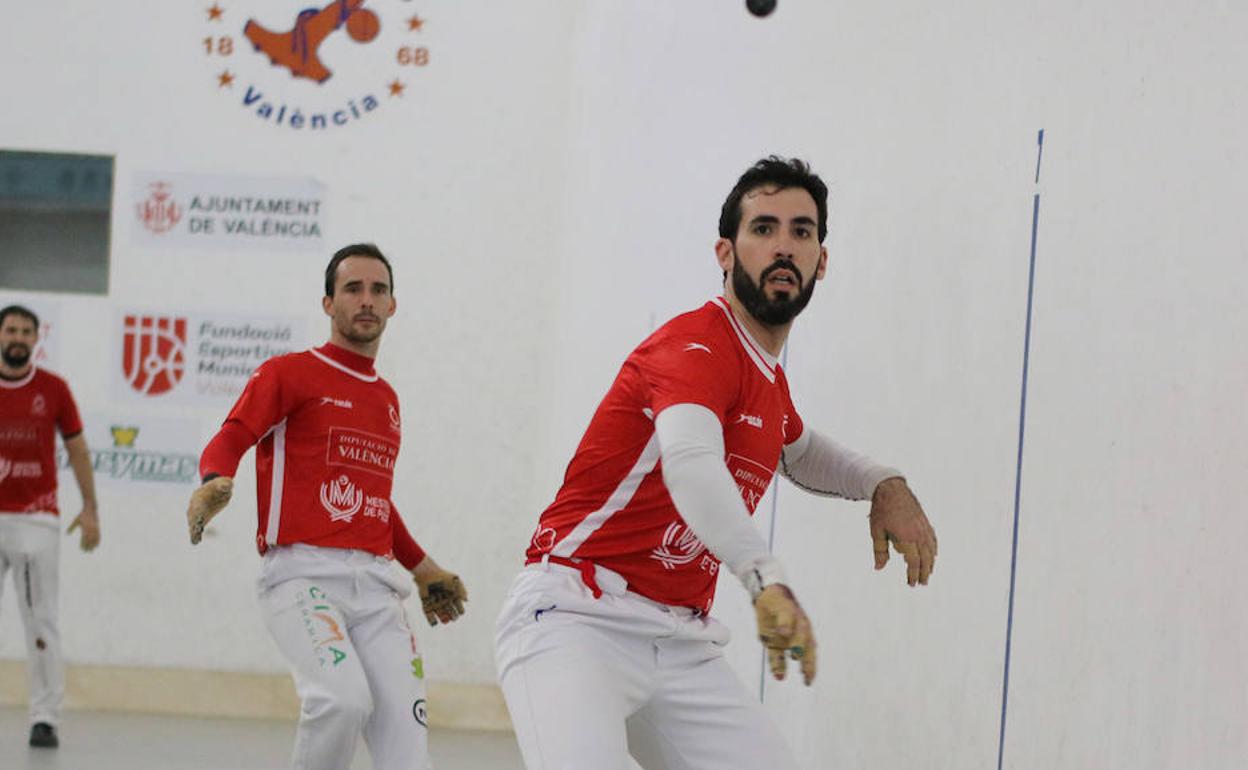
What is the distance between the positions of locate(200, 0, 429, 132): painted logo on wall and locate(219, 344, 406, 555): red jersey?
4.29 meters

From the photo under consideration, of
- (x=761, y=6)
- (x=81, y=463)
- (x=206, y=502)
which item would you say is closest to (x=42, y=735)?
(x=81, y=463)

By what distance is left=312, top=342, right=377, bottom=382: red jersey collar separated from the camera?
4625 mm

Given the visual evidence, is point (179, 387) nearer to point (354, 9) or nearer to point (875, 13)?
point (354, 9)

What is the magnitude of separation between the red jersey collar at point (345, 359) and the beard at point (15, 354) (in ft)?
9.63

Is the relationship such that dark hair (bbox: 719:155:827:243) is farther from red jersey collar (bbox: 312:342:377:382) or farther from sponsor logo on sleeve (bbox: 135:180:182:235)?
sponsor logo on sleeve (bbox: 135:180:182:235)

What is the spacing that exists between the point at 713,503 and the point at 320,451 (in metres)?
2.34

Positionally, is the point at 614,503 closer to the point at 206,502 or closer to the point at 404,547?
the point at 206,502

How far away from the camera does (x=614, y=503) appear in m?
2.81

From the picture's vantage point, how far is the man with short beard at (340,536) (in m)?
4.17

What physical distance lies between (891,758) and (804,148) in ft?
5.22

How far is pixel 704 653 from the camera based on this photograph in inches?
114

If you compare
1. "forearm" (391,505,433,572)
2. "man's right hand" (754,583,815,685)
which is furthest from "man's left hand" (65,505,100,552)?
"man's right hand" (754,583,815,685)

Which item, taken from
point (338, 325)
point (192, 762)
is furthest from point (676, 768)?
point (192, 762)

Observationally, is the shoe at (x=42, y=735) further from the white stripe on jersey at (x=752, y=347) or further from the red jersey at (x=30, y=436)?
the white stripe on jersey at (x=752, y=347)
